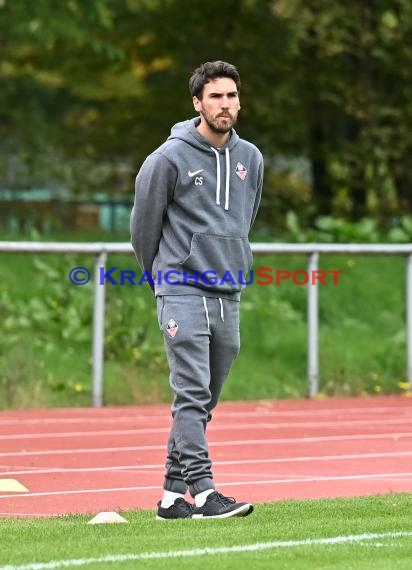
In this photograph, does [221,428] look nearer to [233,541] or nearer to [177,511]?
[177,511]

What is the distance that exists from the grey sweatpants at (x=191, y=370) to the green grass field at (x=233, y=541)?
0.31 m

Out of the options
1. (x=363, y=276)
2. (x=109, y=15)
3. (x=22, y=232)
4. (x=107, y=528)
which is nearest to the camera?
(x=107, y=528)

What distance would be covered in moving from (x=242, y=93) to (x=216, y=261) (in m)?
22.8

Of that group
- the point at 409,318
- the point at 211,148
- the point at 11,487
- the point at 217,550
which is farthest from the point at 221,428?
the point at 217,550

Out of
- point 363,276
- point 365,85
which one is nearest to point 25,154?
point 365,85

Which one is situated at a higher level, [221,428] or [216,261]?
[216,261]

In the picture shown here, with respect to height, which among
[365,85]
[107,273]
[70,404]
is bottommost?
[70,404]

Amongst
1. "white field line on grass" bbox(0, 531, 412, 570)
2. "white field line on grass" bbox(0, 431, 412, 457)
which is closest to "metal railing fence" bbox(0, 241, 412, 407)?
"white field line on grass" bbox(0, 431, 412, 457)

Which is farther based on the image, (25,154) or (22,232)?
(25,154)

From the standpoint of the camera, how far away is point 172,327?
874 centimetres

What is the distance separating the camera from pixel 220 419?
50.0 ft

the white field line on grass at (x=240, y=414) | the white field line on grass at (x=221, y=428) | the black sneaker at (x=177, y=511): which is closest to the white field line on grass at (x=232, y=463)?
the white field line on grass at (x=221, y=428)

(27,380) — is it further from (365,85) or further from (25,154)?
(25,154)

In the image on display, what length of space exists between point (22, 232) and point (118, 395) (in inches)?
512
